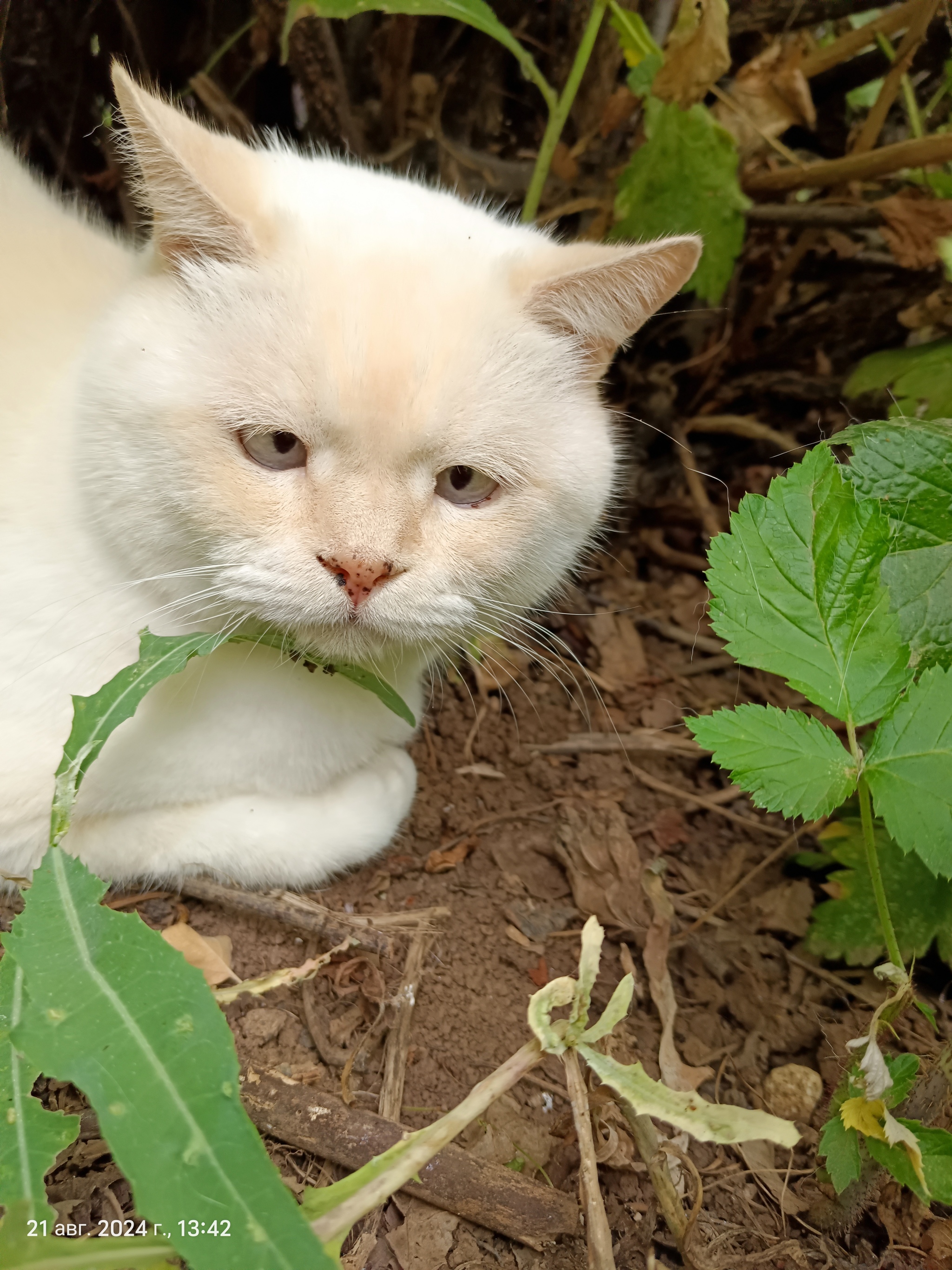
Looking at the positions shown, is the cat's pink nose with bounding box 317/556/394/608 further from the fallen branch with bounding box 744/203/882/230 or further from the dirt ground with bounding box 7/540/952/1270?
the fallen branch with bounding box 744/203/882/230

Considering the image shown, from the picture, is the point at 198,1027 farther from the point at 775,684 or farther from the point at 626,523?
the point at 626,523

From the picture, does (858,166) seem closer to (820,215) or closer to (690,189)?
(820,215)

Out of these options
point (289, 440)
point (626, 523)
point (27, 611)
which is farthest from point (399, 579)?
point (626, 523)

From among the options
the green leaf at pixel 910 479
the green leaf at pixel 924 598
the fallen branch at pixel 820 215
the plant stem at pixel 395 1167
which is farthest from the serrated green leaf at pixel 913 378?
the plant stem at pixel 395 1167

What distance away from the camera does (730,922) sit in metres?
1.89

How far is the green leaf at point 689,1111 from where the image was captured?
101 cm

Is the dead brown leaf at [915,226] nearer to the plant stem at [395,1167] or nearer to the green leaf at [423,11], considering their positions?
the green leaf at [423,11]

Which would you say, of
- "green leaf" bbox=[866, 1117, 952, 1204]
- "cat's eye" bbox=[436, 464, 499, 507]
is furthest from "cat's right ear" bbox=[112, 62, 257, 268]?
"green leaf" bbox=[866, 1117, 952, 1204]

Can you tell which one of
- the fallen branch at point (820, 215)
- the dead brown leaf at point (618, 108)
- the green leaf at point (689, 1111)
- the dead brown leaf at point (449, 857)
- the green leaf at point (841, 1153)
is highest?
the dead brown leaf at point (618, 108)

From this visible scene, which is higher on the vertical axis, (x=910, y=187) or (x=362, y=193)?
(x=910, y=187)

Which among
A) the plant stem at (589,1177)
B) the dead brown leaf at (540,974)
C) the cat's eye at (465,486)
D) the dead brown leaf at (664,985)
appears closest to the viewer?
the plant stem at (589,1177)

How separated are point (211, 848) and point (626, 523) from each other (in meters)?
1.71

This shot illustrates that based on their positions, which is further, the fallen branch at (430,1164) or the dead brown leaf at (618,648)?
the dead brown leaf at (618,648)

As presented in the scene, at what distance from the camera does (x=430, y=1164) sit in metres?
1.34
